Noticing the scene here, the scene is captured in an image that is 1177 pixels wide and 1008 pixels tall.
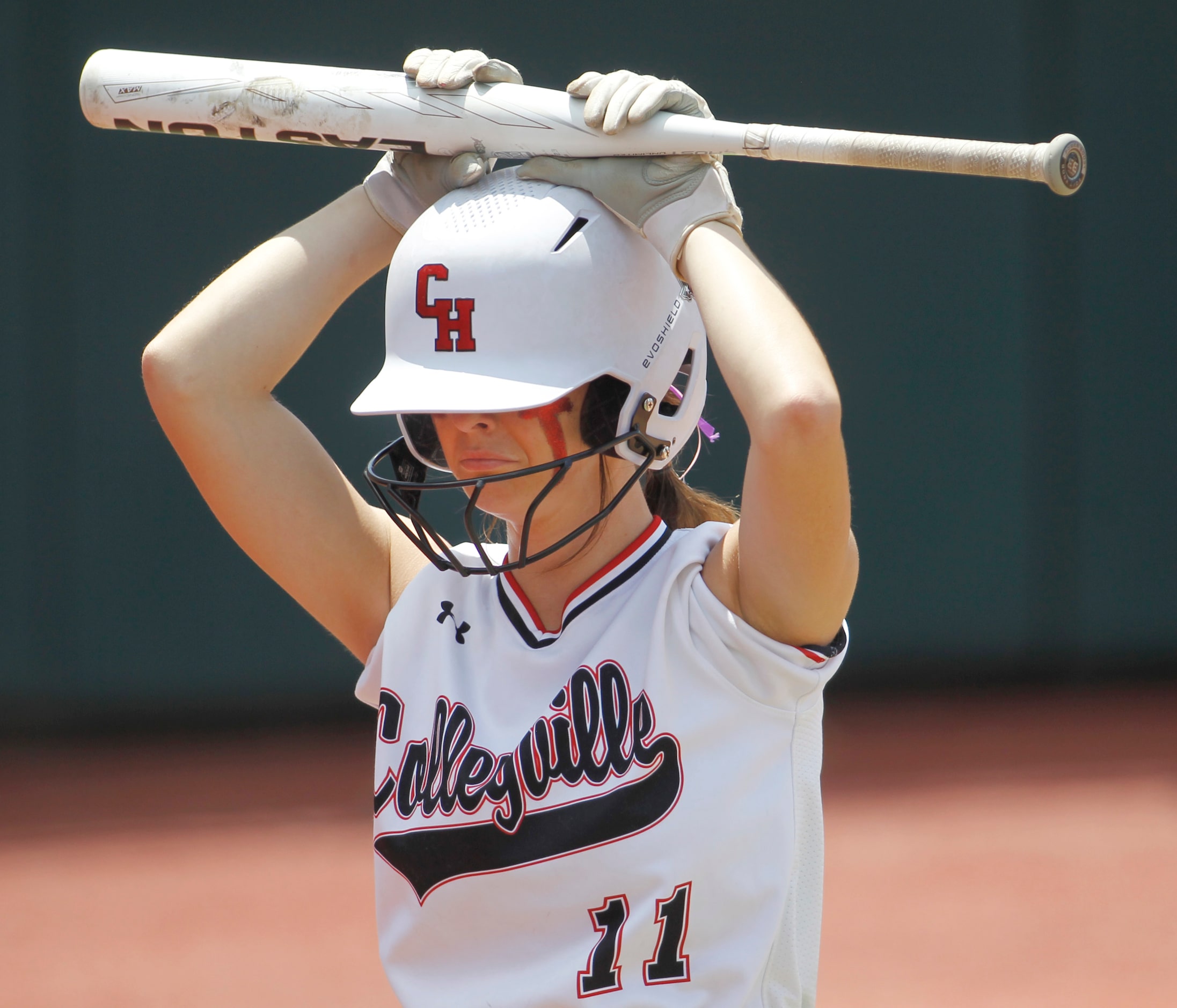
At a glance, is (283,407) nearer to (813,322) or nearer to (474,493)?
(474,493)

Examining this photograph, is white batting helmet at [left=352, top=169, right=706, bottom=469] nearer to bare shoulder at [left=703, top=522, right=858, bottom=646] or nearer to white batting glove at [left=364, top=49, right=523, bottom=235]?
white batting glove at [left=364, top=49, right=523, bottom=235]

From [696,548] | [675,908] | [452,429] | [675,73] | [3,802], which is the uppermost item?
[675,73]

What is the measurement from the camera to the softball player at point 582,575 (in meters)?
1.54

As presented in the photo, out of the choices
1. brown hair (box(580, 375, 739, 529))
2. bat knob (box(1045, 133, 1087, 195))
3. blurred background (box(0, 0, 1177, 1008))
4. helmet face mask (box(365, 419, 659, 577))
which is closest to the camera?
bat knob (box(1045, 133, 1087, 195))

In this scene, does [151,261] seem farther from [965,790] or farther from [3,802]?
[965,790]

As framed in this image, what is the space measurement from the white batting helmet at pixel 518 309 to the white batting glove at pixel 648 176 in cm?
3

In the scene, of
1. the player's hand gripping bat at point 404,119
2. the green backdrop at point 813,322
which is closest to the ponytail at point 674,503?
the player's hand gripping bat at point 404,119

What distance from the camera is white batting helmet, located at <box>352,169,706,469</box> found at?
1.63 m

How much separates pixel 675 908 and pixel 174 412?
3.09 ft

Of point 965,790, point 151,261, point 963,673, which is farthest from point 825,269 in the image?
point 151,261

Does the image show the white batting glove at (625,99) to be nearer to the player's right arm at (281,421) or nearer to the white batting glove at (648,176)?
the white batting glove at (648,176)

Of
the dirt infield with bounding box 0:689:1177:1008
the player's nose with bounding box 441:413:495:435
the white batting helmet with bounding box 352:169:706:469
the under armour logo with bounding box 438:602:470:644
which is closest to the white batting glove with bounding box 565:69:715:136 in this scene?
the white batting helmet with bounding box 352:169:706:469

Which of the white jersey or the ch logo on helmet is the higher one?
the ch logo on helmet

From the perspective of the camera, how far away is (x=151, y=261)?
19.7 ft
